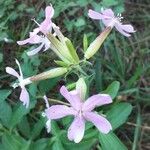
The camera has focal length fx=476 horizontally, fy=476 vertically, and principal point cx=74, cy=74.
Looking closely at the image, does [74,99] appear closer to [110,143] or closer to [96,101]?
[96,101]

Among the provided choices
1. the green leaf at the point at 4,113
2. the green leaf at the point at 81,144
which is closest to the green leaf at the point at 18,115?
the green leaf at the point at 4,113

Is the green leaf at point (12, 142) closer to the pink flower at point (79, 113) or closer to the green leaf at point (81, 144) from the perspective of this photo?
the green leaf at point (81, 144)

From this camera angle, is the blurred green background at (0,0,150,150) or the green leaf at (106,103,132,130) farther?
the blurred green background at (0,0,150,150)

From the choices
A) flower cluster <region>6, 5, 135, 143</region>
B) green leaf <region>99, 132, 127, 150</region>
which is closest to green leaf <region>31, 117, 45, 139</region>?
green leaf <region>99, 132, 127, 150</region>

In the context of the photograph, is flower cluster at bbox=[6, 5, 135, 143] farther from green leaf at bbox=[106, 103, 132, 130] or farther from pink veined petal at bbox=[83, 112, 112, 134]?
green leaf at bbox=[106, 103, 132, 130]

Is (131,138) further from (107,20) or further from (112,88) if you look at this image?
(107,20)

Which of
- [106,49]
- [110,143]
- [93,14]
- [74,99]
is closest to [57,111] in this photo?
[74,99]

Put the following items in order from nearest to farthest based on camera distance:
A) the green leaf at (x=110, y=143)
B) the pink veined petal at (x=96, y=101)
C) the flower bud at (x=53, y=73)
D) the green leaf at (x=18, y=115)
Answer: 1. the pink veined petal at (x=96, y=101)
2. the flower bud at (x=53, y=73)
3. the green leaf at (x=110, y=143)
4. the green leaf at (x=18, y=115)

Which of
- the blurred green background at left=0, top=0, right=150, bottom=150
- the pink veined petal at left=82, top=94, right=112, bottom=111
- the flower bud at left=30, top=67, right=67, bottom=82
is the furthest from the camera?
the blurred green background at left=0, top=0, right=150, bottom=150
